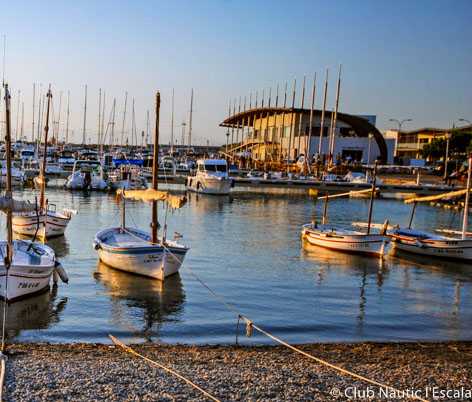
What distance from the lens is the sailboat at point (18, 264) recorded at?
19438 millimetres

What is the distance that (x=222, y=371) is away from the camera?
45.3 feet

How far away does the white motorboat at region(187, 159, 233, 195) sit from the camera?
251 feet

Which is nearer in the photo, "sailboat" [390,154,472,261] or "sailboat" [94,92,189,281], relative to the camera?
"sailboat" [94,92,189,281]

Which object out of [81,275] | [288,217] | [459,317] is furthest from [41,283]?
[288,217]

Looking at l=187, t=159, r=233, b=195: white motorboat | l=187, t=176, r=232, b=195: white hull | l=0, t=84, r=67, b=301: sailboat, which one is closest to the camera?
l=0, t=84, r=67, b=301: sailboat

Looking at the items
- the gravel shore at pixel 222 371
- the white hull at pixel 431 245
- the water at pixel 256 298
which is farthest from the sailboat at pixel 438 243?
the gravel shore at pixel 222 371

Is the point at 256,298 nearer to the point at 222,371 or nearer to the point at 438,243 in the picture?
the point at 222,371

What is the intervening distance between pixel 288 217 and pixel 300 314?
117 ft

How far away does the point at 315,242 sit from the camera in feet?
126

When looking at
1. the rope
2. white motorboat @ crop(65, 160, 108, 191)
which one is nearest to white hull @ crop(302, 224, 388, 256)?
the rope

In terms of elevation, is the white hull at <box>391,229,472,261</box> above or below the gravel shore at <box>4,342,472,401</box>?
above

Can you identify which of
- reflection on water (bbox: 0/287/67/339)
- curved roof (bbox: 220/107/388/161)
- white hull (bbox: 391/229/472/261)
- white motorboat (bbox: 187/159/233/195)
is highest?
curved roof (bbox: 220/107/388/161)

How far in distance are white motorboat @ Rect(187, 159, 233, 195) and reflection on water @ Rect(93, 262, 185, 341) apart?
47.9 m

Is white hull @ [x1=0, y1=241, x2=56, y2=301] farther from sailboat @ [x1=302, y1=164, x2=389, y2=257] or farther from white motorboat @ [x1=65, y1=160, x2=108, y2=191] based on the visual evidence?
white motorboat @ [x1=65, y1=160, x2=108, y2=191]
